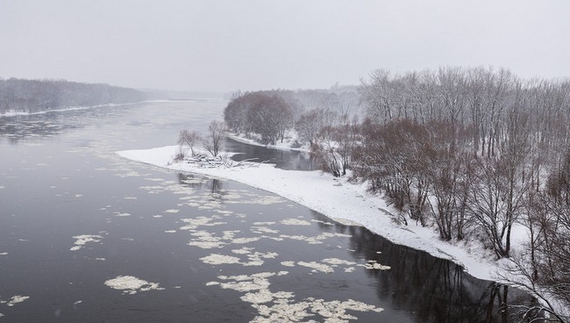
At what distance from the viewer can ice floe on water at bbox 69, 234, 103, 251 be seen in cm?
2827

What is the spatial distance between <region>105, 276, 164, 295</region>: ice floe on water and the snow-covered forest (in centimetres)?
1780

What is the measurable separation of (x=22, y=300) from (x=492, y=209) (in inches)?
1080

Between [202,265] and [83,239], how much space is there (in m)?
9.51

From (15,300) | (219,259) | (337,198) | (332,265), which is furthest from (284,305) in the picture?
(337,198)

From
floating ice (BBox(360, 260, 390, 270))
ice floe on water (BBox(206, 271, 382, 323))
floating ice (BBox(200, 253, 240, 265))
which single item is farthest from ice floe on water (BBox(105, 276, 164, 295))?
floating ice (BBox(360, 260, 390, 270))

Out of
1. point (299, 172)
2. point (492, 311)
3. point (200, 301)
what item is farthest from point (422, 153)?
point (299, 172)

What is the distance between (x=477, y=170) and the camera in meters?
30.4

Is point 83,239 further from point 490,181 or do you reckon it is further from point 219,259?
point 490,181

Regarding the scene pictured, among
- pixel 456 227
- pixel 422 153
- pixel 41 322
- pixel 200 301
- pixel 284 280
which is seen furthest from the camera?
pixel 422 153

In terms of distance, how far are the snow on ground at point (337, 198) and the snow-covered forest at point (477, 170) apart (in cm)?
114

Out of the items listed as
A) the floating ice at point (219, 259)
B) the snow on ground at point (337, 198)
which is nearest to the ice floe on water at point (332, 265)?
the floating ice at point (219, 259)

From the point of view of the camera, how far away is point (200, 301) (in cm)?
2162

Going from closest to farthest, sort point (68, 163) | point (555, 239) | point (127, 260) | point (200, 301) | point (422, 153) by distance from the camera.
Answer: point (555, 239) → point (200, 301) → point (127, 260) → point (422, 153) → point (68, 163)

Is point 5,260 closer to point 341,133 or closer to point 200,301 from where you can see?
point 200,301
